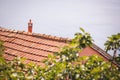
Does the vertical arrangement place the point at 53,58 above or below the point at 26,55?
above

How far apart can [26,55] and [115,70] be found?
6180 mm

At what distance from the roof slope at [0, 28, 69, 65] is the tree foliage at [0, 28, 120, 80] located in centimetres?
488

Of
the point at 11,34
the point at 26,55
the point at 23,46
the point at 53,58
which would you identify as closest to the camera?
the point at 53,58

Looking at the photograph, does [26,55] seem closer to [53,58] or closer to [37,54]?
[37,54]

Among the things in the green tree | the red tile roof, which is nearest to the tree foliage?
the green tree

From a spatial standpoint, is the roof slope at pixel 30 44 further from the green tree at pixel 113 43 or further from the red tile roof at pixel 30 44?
the green tree at pixel 113 43

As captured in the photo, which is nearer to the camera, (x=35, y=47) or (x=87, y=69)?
(x=87, y=69)

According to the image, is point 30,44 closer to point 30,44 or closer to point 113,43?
point 30,44

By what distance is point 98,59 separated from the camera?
13.5 ft

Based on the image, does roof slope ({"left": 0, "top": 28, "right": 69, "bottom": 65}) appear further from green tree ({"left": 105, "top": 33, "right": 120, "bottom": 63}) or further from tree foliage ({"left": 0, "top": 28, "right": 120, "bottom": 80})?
green tree ({"left": 105, "top": 33, "right": 120, "bottom": 63})

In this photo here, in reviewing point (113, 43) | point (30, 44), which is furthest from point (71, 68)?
point (30, 44)

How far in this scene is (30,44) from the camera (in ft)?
34.2

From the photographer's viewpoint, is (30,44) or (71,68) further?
(30,44)

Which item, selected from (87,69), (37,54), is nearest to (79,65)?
(87,69)
